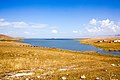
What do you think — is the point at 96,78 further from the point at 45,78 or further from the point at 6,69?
the point at 6,69

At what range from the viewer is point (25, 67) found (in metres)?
24.7

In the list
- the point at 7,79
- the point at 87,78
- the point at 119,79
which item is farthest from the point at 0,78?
the point at 119,79

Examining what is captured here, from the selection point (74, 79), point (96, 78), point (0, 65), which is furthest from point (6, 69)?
point (96, 78)

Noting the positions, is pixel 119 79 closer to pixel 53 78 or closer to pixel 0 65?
pixel 53 78

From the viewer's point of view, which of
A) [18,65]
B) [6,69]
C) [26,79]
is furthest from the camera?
[18,65]

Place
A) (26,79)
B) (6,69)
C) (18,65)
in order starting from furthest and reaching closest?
(18,65)
(6,69)
(26,79)

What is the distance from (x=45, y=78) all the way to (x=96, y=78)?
487 cm

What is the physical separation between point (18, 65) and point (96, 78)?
38.0 feet

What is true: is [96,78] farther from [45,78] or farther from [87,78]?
[45,78]

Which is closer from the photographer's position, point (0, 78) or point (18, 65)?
point (0, 78)

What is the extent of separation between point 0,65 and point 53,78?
9691mm

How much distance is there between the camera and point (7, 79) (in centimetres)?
1775

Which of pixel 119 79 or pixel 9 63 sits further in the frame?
pixel 9 63

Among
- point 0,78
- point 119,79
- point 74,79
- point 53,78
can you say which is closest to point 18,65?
point 0,78
